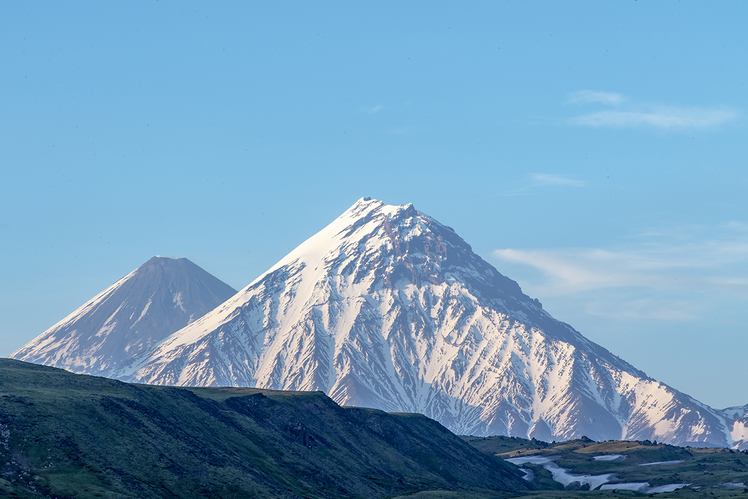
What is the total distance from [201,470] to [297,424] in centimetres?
5847

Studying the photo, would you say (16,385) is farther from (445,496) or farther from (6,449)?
(445,496)

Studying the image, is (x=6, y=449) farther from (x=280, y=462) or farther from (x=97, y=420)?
(x=280, y=462)

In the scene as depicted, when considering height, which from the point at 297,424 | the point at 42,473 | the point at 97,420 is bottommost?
the point at 42,473

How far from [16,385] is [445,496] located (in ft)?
245

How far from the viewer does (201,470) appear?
128 m

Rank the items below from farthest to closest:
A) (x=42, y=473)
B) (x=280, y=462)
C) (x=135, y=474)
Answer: (x=280, y=462)
(x=135, y=474)
(x=42, y=473)

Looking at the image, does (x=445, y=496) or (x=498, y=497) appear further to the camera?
(x=498, y=497)

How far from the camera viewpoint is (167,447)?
12988 cm

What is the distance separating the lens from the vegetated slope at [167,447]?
107 meters

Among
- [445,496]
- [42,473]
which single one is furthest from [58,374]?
[445,496]

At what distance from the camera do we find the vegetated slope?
352 feet

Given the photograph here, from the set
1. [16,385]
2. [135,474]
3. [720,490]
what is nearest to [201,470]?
[135,474]

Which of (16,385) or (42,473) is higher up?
(16,385)

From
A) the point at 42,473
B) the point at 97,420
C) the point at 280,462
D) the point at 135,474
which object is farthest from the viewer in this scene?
the point at 280,462
